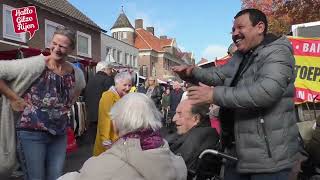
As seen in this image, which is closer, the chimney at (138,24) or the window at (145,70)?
the window at (145,70)

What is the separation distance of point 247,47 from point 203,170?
1.24 metres

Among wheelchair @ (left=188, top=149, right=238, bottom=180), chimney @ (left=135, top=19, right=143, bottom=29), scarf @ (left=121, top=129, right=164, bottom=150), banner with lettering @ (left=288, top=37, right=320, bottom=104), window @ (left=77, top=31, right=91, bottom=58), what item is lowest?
wheelchair @ (left=188, top=149, right=238, bottom=180)

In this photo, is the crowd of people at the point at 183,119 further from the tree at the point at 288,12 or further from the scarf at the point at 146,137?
the tree at the point at 288,12

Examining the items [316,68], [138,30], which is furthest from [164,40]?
[316,68]

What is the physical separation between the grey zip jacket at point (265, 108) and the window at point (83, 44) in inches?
1224

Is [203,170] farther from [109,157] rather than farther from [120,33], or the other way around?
[120,33]

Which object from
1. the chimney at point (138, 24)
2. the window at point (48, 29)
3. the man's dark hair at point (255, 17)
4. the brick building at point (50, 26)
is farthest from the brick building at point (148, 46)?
the man's dark hair at point (255, 17)

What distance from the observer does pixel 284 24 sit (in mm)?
25875

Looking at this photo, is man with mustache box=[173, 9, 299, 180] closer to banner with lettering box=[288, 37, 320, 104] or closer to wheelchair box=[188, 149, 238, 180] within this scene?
wheelchair box=[188, 149, 238, 180]

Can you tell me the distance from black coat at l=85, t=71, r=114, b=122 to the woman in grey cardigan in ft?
13.3

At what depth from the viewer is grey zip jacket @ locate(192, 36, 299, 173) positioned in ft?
9.77

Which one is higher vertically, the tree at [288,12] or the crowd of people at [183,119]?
the tree at [288,12]

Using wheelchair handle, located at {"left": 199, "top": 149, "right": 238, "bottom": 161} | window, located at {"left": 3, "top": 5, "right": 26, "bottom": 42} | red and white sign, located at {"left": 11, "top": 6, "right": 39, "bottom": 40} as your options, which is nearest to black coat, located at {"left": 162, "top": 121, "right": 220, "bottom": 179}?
wheelchair handle, located at {"left": 199, "top": 149, "right": 238, "bottom": 161}

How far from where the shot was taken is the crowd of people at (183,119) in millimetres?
2748
